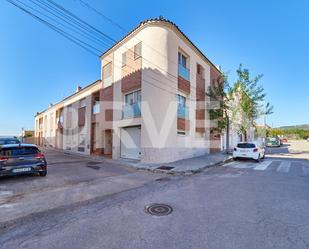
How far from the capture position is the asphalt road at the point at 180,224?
10.6ft

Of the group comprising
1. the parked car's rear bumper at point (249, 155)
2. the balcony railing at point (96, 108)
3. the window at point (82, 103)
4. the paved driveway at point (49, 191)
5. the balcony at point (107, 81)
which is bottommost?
the paved driveway at point (49, 191)

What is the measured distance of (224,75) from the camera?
1867 centimetres

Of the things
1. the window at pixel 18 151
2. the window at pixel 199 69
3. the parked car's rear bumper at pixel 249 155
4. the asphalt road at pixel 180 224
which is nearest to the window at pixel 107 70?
the window at pixel 199 69

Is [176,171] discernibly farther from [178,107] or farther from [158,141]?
[178,107]

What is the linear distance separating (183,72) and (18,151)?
38.6ft

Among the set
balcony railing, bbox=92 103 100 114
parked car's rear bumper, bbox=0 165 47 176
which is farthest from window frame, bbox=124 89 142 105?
parked car's rear bumper, bbox=0 165 47 176

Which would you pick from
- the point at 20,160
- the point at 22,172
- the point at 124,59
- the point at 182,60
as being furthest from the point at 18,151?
the point at 182,60

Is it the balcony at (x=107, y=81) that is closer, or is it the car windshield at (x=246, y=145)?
the car windshield at (x=246, y=145)

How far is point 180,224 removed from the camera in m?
3.89

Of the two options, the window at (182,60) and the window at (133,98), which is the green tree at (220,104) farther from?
the window at (133,98)

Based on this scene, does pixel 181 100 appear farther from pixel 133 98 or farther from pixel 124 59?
pixel 124 59

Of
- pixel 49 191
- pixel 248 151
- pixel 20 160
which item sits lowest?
pixel 49 191

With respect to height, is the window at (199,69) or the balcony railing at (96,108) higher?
the window at (199,69)

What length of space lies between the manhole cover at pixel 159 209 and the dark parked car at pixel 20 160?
6145 mm
